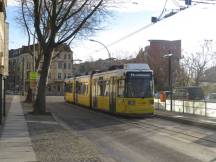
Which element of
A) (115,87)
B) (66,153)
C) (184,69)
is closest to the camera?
(66,153)

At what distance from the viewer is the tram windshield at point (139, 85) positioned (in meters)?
31.7

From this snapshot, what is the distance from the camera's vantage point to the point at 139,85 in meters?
31.9

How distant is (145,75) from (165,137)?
12.4 m

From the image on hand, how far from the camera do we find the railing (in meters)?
30.7

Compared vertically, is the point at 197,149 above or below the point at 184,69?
below

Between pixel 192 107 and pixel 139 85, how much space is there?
13.6ft

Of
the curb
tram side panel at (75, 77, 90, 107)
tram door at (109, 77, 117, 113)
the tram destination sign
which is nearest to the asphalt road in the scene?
the curb

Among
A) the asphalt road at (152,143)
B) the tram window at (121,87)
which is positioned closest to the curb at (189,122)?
the asphalt road at (152,143)

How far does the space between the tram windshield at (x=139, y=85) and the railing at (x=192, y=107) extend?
3151 millimetres

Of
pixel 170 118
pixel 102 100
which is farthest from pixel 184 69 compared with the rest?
pixel 170 118

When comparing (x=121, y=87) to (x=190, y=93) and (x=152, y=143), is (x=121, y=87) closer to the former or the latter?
(x=190, y=93)

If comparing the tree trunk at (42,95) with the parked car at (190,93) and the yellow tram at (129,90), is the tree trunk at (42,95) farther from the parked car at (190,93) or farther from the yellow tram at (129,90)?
the parked car at (190,93)

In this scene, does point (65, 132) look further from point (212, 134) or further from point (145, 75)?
point (145, 75)

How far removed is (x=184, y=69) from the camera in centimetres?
8419
